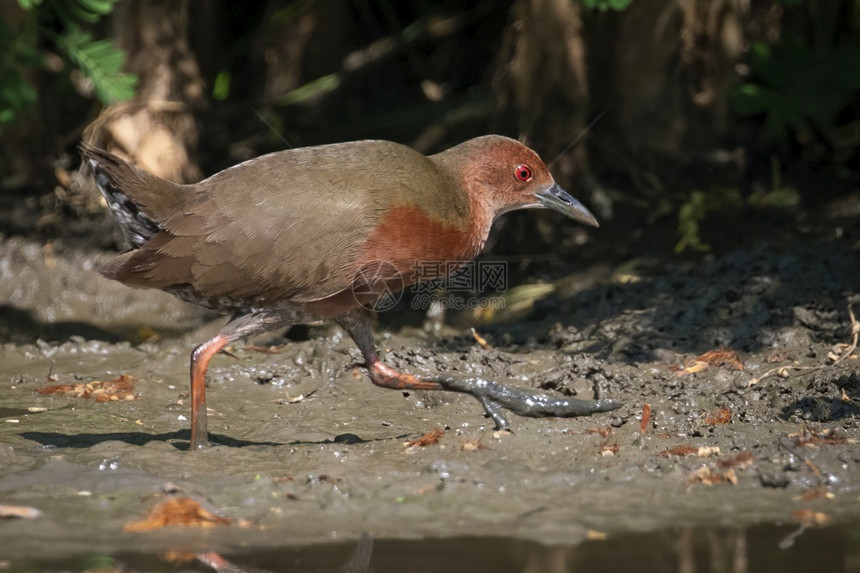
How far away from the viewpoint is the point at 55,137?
29.7 ft

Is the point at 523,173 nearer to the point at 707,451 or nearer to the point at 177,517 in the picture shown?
the point at 707,451

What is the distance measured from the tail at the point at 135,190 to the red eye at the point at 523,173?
1.76 m

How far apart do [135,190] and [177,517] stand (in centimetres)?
187

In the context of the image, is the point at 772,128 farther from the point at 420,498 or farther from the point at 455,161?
the point at 420,498

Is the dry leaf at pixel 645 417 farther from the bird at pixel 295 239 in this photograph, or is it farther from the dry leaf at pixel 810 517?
the dry leaf at pixel 810 517

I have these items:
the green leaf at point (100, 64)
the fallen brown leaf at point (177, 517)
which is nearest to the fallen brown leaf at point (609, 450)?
the fallen brown leaf at point (177, 517)

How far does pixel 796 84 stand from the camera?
26.0ft

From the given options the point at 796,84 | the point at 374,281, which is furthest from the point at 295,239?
the point at 796,84

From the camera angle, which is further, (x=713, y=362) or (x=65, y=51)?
(x=65, y=51)

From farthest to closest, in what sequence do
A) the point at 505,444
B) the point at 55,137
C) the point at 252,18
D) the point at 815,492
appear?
the point at 252,18, the point at 55,137, the point at 505,444, the point at 815,492

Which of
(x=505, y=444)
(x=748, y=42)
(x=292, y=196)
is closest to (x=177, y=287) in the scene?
(x=292, y=196)

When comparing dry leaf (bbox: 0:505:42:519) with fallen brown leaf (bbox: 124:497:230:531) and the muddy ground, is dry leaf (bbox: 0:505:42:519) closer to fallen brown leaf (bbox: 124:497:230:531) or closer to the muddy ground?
the muddy ground

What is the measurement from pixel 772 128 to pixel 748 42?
2.46 ft

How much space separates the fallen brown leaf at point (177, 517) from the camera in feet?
13.4
